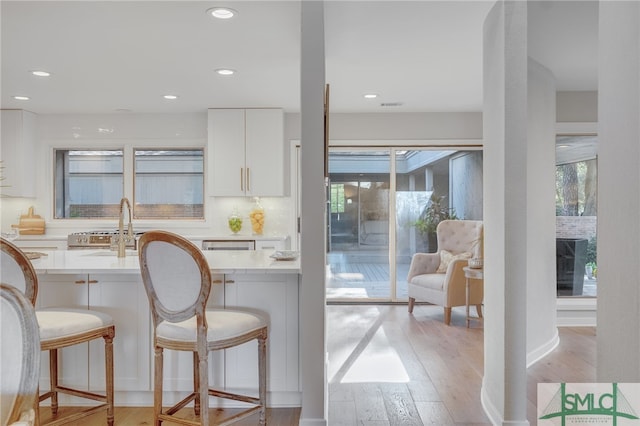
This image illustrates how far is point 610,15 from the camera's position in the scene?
4.22 feet

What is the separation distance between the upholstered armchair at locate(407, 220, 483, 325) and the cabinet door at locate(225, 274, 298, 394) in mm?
2636

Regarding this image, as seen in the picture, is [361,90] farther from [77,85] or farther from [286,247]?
[77,85]

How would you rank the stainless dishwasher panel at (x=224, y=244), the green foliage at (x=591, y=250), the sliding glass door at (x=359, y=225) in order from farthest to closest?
the sliding glass door at (x=359, y=225), the stainless dishwasher panel at (x=224, y=244), the green foliage at (x=591, y=250)

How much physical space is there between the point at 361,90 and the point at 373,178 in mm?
1703

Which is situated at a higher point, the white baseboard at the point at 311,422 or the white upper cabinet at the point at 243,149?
the white upper cabinet at the point at 243,149

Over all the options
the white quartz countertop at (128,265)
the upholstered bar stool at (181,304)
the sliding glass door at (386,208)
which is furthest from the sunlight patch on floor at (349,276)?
the upholstered bar stool at (181,304)

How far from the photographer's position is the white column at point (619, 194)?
3.96 ft

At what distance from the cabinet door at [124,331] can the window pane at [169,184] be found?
3266 millimetres

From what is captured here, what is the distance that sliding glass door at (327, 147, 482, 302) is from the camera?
A: 20.3 ft

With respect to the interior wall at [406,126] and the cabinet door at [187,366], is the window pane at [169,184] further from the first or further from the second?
the cabinet door at [187,366]

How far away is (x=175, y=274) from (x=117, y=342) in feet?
3.01

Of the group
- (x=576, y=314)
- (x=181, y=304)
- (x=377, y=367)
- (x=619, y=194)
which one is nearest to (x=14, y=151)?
(x=181, y=304)

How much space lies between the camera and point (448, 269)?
5.04 m

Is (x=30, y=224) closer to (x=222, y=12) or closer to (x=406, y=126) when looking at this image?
(x=222, y=12)
